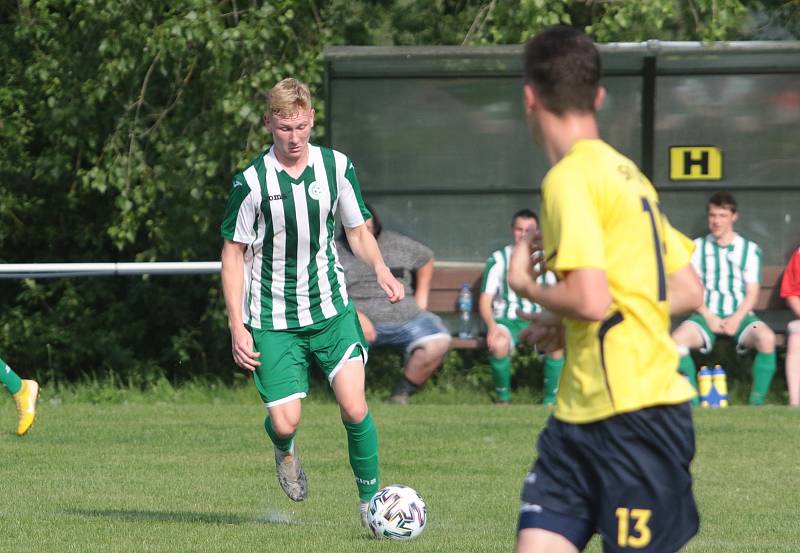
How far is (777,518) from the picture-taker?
22.3ft

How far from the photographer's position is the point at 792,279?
474 inches

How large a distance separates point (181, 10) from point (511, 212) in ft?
11.3

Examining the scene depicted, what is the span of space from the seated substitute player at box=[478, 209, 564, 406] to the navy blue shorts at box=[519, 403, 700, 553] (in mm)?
7771

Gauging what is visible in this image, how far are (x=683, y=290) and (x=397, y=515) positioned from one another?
2.57 metres

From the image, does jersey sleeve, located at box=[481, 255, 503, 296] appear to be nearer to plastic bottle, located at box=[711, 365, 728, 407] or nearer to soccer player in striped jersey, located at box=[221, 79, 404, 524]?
plastic bottle, located at box=[711, 365, 728, 407]

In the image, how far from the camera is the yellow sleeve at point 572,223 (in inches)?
135

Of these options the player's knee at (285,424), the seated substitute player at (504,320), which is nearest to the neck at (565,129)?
the player's knee at (285,424)

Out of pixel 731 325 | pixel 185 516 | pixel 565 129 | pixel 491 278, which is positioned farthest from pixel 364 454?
pixel 731 325

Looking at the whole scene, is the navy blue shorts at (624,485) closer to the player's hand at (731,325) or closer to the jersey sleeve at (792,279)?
the player's hand at (731,325)

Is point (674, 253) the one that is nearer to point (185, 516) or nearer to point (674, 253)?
point (674, 253)

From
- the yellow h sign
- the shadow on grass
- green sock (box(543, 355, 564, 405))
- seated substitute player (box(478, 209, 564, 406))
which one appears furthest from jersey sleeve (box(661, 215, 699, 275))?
the yellow h sign

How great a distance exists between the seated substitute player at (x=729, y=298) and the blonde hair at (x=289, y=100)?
246 inches

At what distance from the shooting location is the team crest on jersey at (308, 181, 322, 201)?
20.6ft

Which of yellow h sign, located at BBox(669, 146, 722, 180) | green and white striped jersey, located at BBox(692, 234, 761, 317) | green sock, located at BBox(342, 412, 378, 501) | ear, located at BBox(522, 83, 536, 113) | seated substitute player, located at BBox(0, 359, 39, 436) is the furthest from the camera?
yellow h sign, located at BBox(669, 146, 722, 180)
